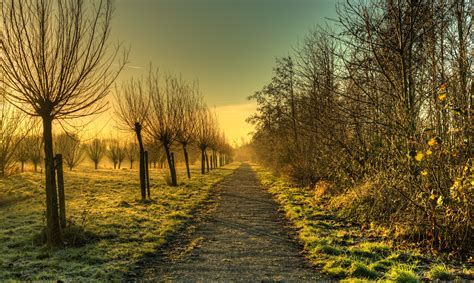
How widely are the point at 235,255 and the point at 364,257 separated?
216 cm

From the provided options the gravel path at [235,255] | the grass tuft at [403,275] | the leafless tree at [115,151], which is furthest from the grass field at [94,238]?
the leafless tree at [115,151]

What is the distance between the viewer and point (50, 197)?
20.1 feet

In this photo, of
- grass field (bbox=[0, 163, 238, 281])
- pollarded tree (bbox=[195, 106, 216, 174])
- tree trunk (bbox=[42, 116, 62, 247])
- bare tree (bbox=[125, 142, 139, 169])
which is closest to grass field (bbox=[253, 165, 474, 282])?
grass field (bbox=[0, 163, 238, 281])

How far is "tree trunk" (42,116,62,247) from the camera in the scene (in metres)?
6.10

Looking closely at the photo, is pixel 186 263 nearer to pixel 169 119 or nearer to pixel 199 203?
pixel 199 203

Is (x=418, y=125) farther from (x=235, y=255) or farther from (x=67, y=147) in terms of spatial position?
(x=67, y=147)

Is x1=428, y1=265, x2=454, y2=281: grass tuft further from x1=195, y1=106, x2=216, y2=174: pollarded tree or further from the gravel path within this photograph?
x1=195, y1=106, x2=216, y2=174: pollarded tree

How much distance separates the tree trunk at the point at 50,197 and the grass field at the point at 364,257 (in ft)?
15.6

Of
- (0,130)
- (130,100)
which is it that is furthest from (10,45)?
(130,100)

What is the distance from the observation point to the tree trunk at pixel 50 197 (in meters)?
6.10

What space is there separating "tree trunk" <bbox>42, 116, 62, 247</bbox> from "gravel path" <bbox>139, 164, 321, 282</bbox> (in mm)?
2154

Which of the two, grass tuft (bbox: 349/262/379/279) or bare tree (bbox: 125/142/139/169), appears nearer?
grass tuft (bbox: 349/262/379/279)

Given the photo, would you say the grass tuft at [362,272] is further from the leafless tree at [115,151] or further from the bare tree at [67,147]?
the leafless tree at [115,151]

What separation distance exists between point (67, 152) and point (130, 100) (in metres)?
19.1
